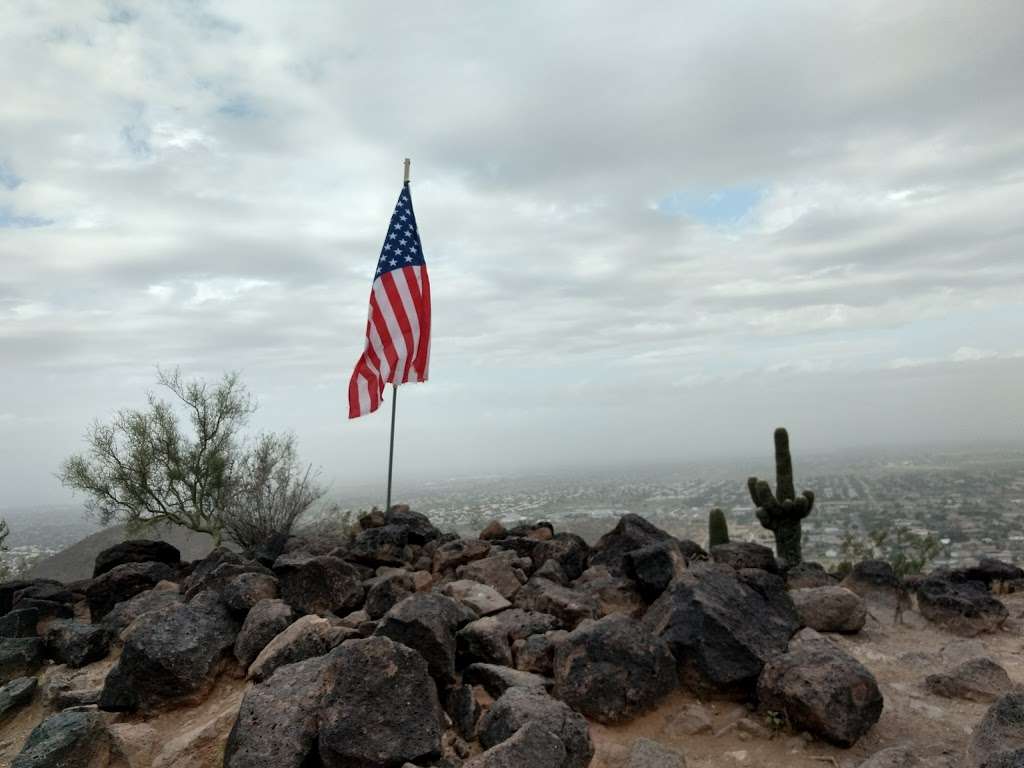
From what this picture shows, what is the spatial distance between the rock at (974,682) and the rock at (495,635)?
358 centimetres

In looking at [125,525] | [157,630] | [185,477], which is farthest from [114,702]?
[125,525]

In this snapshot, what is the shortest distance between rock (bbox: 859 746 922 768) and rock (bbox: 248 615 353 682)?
433 cm

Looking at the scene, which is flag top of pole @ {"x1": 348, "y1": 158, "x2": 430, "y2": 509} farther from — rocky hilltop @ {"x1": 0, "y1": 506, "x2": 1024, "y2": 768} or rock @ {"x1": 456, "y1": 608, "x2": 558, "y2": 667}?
rock @ {"x1": 456, "y1": 608, "x2": 558, "y2": 667}

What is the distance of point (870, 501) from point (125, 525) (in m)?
38.6

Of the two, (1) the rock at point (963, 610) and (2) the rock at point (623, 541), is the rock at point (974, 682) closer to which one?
(1) the rock at point (963, 610)

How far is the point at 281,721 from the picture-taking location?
5.00m

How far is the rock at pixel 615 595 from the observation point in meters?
8.03

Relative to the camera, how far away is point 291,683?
17.6 ft

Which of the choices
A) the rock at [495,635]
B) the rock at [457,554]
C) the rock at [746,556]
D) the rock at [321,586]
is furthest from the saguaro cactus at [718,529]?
the rock at [321,586]

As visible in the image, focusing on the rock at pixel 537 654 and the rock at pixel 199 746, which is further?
the rock at pixel 537 654

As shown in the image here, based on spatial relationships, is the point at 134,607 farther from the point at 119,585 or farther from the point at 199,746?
the point at 199,746

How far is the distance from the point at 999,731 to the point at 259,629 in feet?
20.7

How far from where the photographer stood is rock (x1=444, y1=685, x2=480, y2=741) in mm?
5387

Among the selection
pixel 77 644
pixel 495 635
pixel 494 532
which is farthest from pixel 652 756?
Result: pixel 77 644
